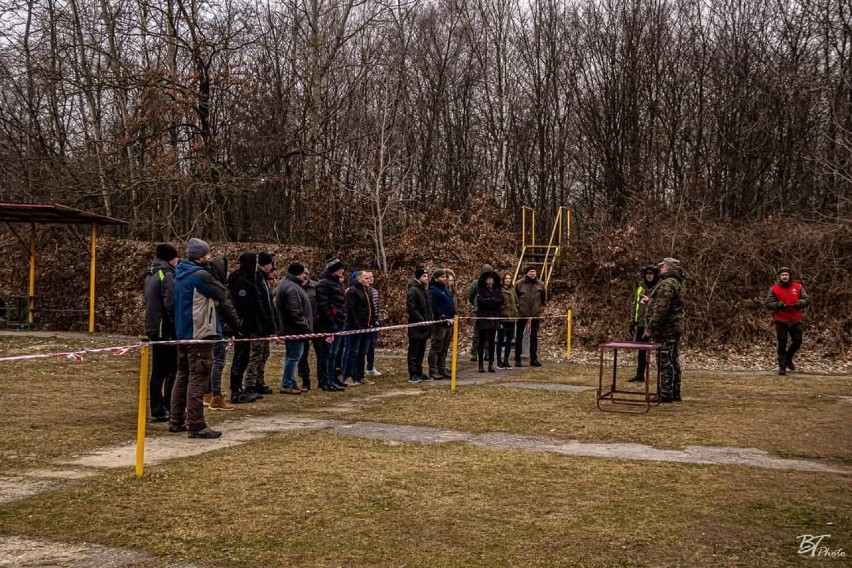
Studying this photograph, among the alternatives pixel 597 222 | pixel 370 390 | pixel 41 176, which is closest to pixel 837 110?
pixel 597 222

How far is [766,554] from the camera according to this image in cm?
543

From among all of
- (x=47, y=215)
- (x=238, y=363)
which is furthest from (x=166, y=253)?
(x=47, y=215)

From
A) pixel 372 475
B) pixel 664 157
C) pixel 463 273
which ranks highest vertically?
pixel 664 157

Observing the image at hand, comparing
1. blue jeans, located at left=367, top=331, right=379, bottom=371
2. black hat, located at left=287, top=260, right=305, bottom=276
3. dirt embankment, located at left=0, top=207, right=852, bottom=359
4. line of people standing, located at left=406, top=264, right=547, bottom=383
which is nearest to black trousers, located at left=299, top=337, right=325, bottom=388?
black hat, located at left=287, top=260, right=305, bottom=276

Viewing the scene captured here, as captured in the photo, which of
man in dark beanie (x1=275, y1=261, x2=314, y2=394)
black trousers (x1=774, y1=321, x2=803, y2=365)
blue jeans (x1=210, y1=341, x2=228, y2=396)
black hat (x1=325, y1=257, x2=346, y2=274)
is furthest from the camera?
black trousers (x1=774, y1=321, x2=803, y2=365)

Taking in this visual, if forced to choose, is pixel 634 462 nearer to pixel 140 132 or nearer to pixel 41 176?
pixel 140 132

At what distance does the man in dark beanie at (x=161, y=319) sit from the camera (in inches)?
408

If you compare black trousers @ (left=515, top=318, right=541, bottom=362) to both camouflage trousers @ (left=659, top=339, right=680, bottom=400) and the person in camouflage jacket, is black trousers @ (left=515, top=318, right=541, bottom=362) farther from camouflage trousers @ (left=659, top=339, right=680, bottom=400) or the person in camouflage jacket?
the person in camouflage jacket

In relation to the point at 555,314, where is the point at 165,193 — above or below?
above

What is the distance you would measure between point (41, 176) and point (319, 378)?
22.3 m

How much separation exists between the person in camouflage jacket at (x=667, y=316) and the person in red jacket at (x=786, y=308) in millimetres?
4792

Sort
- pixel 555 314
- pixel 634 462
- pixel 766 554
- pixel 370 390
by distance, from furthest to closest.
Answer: pixel 555 314 → pixel 370 390 → pixel 634 462 → pixel 766 554

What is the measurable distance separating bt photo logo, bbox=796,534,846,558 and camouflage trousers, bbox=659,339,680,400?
6724mm

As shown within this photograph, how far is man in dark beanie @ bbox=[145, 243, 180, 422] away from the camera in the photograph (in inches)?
408
